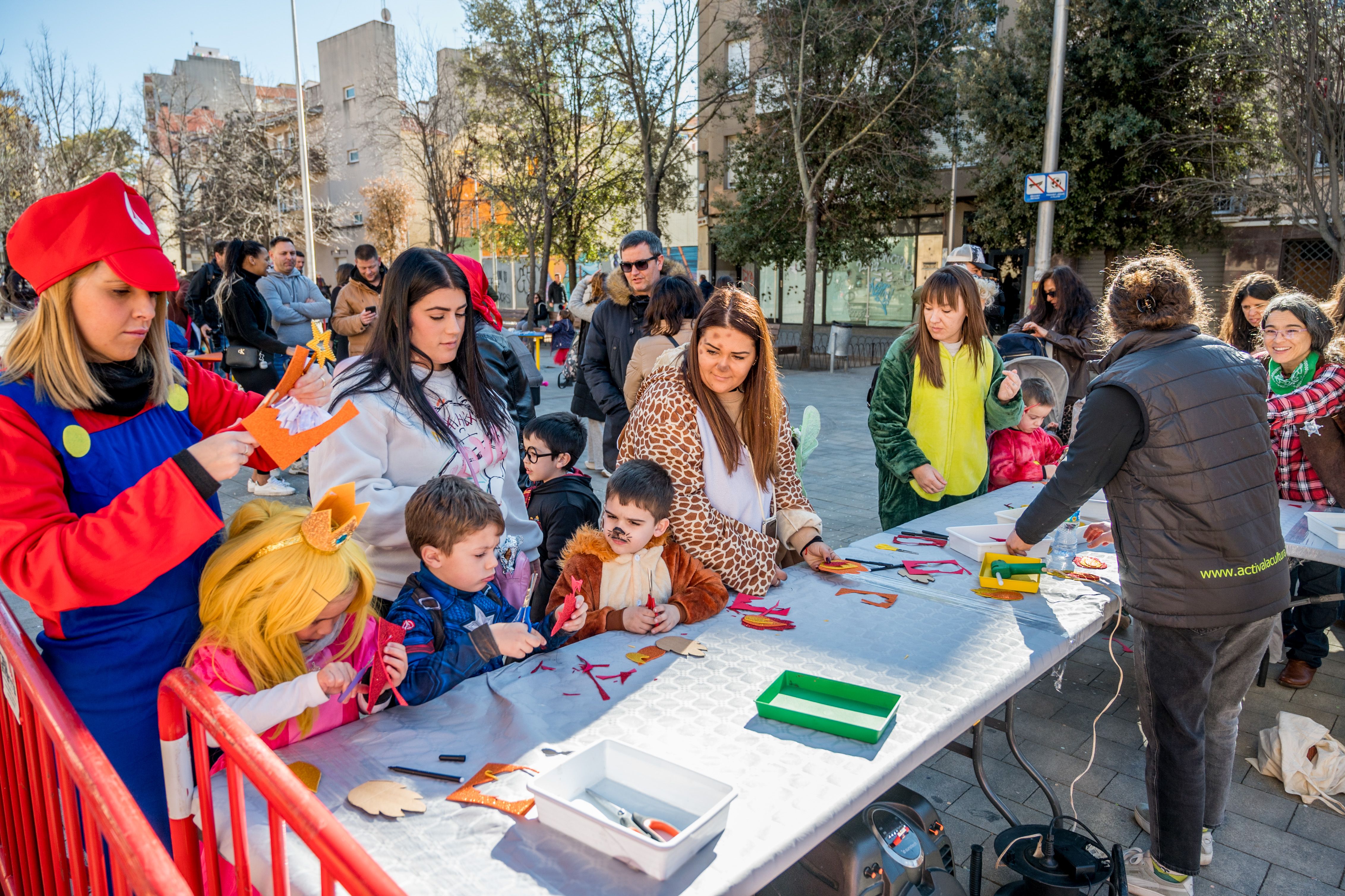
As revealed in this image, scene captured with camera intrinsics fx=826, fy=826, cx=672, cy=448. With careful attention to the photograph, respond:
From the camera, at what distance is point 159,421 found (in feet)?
5.73

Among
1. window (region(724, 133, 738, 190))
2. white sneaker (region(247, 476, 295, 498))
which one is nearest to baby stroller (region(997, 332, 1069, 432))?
white sneaker (region(247, 476, 295, 498))

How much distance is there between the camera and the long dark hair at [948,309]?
354 centimetres

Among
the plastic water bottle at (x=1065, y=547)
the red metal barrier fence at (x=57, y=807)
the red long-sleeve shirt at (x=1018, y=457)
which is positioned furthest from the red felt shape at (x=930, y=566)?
the red metal barrier fence at (x=57, y=807)

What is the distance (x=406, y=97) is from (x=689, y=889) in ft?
92.6

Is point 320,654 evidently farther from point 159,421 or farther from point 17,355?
point 17,355

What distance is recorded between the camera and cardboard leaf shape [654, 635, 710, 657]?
2.20 meters

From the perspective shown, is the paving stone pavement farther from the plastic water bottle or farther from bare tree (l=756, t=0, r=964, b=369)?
bare tree (l=756, t=0, r=964, b=369)

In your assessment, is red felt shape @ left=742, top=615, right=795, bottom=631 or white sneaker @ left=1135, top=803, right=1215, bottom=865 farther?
white sneaker @ left=1135, top=803, right=1215, bottom=865

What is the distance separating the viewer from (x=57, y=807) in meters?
1.60

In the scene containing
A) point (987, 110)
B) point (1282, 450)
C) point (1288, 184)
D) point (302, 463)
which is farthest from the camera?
point (987, 110)

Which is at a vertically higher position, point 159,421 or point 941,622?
point 159,421

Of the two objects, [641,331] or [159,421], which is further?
[641,331]

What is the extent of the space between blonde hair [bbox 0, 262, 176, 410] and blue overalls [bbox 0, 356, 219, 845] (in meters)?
0.03

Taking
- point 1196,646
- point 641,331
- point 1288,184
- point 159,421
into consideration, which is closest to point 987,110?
point 1288,184
